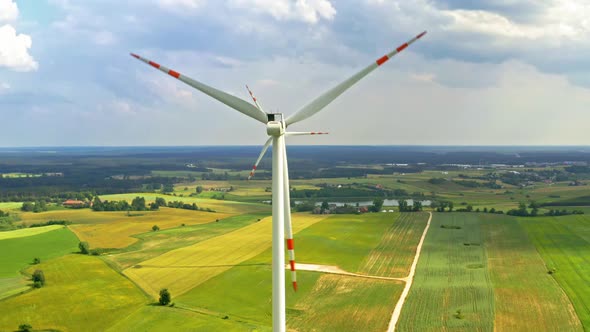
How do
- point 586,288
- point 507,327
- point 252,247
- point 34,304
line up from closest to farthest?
point 507,327 < point 34,304 < point 586,288 < point 252,247

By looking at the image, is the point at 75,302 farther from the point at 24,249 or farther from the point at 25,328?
the point at 24,249

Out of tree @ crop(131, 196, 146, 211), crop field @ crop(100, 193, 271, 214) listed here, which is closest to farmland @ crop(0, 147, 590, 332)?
tree @ crop(131, 196, 146, 211)

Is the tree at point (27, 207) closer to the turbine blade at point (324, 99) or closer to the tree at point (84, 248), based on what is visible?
the tree at point (84, 248)

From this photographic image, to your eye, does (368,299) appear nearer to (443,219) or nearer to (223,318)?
(223,318)

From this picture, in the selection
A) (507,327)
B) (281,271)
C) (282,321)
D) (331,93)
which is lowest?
(507,327)

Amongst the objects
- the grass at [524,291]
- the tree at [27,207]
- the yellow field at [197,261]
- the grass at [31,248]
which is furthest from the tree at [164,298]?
the tree at [27,207]

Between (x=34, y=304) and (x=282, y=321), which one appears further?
(x=34, y=304)

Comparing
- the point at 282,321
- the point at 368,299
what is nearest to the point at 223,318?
the point at 368,299
